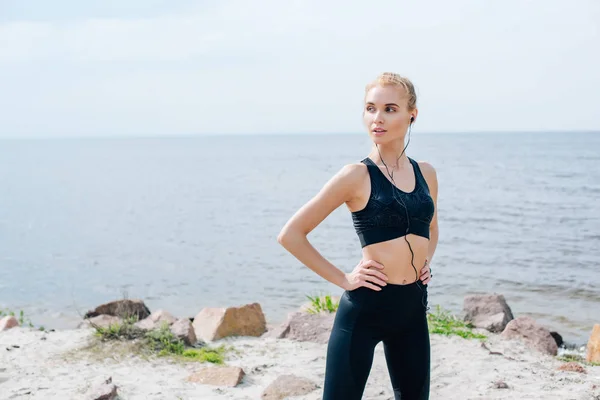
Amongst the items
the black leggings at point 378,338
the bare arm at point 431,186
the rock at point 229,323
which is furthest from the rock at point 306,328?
the black leggings at point 378,338

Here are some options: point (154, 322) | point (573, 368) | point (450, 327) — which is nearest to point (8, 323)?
point (154, 322)

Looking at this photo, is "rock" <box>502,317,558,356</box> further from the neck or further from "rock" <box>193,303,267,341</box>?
the neck

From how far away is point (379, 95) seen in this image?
150 inches

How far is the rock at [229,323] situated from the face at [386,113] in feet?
18.2

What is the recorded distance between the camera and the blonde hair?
382cm

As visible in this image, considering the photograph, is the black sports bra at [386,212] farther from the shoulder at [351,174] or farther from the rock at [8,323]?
the rock at [8,323]

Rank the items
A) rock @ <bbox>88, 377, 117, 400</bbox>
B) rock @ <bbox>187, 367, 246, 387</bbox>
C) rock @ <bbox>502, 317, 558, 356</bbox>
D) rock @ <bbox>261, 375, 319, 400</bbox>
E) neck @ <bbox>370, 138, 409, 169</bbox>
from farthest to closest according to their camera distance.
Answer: rock @ <bbox>502, 317, 558, 356</bbox> → rock @ <bbox>187, 367, 246, 387</bbox> → rock @ <bbox>261, 375, 319, 400</bbox> → rock @ <bbox>88, 377, 117, 400</bbox> → neck @ <bbox>370, 138, 409, 169</bbox>

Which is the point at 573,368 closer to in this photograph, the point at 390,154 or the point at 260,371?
the point at 260,371

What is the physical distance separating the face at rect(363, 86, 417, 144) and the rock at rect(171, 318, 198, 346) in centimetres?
493

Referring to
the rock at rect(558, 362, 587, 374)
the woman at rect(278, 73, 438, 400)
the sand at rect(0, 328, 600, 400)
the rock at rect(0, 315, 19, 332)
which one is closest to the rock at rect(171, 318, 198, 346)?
the sand at rect(0, 328, 600, 400)

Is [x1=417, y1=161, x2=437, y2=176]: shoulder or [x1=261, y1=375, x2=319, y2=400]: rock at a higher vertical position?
[x1=417, y1=161, x2=437, y2=176]: shoulder

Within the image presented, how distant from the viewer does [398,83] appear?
382 cm

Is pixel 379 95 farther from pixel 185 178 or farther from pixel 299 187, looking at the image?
pixel 185 178

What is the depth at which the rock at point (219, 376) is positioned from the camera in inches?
261
